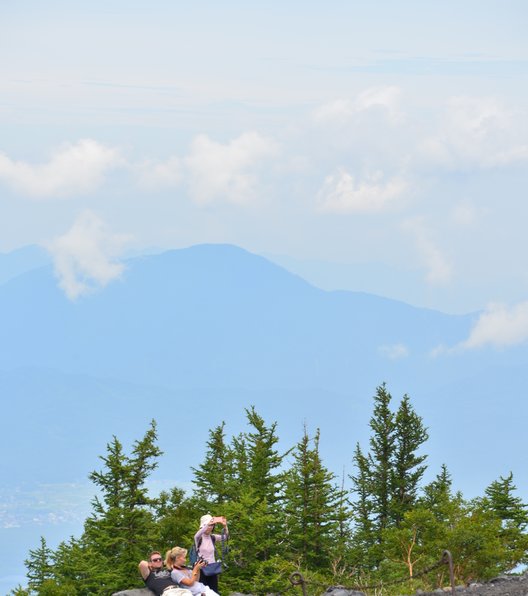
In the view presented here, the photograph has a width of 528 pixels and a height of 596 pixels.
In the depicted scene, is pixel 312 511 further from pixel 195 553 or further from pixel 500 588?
pixel 195 553

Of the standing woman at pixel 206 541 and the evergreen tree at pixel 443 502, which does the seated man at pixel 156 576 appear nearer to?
the standing woman at pixel 206 541

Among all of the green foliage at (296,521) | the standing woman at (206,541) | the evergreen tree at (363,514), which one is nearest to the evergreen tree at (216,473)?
the green foliage at (296,521)

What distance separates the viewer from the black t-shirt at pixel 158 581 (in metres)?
17.1

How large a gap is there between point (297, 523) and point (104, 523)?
8.67 meters

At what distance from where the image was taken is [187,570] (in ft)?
56.5

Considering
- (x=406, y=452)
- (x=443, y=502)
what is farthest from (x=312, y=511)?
(x=406, y=452)

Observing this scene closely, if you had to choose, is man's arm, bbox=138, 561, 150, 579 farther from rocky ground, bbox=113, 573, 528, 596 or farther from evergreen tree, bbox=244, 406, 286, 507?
evergreen tree, bbox=244, 406, 286, 507

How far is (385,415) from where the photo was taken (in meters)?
60.1

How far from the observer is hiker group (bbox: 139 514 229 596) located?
667 inches

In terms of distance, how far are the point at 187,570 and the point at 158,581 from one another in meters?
0.50

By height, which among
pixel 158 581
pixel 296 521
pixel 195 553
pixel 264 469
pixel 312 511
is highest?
pixel 264 469

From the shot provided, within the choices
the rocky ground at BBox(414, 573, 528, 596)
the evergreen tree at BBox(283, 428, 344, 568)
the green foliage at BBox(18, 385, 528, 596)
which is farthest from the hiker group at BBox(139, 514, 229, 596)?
the evergreen tree at BBox(283, 428, 344, 568)

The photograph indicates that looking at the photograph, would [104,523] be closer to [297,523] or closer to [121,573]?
[121,573]

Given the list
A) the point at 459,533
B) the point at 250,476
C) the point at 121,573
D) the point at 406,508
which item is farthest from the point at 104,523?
the point at 459,533
